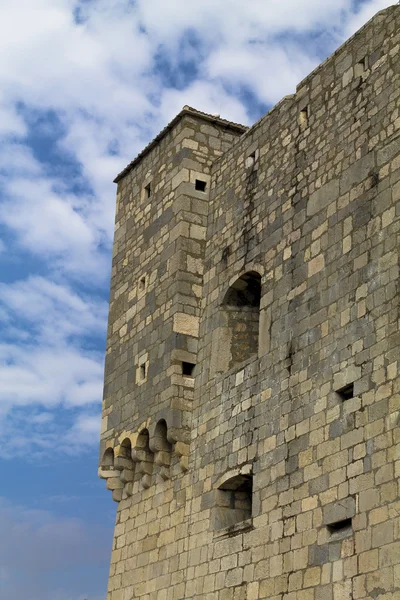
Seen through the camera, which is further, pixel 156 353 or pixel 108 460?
pixel 108 460

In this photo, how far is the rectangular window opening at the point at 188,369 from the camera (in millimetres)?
12492

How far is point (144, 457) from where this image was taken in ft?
41.4

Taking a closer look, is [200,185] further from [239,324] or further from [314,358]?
[314,358]

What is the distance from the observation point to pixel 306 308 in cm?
1066

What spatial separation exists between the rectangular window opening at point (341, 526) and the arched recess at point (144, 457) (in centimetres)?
372

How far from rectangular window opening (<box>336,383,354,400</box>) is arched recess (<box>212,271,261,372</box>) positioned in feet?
7.68

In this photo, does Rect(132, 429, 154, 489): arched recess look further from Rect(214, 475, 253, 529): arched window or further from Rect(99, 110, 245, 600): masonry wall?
Rect(214, 475, 253, 529): arched window

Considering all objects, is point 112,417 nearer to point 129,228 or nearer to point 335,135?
point 129,228

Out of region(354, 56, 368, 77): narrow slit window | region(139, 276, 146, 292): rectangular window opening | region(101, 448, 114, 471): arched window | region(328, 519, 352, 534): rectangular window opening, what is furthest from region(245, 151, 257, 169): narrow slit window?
region(328, 519, 352, 534): rectangular window opening

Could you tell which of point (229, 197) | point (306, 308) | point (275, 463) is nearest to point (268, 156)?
point (229, 197)

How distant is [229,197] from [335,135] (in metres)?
2.28

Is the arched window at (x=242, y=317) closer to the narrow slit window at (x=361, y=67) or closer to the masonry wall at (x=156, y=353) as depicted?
the masonry wall at (x=156, y=353)

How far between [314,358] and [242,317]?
7.40 feet

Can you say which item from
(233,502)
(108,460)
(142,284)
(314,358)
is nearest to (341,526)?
(314,358)
